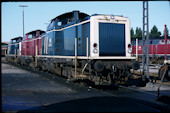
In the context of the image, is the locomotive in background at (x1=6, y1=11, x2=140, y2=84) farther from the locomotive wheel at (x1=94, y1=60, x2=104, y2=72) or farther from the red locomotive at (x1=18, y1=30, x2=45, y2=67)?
the red locomotive at (x1=18, y1=30, x2=45, y2=67)

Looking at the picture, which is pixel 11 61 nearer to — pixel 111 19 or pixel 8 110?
pixel 111 19

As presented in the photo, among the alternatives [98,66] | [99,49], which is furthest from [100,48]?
[98,66]

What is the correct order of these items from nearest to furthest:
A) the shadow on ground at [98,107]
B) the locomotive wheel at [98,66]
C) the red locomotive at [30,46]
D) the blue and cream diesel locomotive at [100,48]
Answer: the shadow on ground at [98,107], the locomotive wheel at [98,66], the blue and cream diesel locomotive at [100,48], the red locomotive at [30,46]

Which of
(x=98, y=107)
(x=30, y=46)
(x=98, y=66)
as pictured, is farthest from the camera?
(x=30, y=46)

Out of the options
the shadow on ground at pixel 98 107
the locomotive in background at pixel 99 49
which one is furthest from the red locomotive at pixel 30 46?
the shadow on ground at pixel 98 107

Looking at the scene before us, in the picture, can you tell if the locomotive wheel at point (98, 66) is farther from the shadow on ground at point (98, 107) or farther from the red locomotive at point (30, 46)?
the red locomotive at point (30, 46)

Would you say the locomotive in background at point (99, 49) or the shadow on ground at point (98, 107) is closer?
the shadow on ground at point (98, 107)

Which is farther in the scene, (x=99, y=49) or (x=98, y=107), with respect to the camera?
(x=99, y=49)

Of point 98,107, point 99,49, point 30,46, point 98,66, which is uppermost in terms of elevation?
point 30,46

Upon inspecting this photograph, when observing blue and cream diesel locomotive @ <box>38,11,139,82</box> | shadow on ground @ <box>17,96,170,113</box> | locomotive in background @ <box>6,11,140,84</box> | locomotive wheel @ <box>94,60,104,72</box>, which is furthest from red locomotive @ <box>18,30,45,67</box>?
shadow on ground @ <box>17,96,170,113</box>

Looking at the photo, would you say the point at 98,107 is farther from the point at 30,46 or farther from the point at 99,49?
the point at 30,46

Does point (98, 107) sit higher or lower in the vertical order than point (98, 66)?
lower

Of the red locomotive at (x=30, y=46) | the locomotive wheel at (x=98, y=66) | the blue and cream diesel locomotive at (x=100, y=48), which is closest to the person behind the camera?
the locomotive wheel at (x=98, y=66)

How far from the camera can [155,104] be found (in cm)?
744
